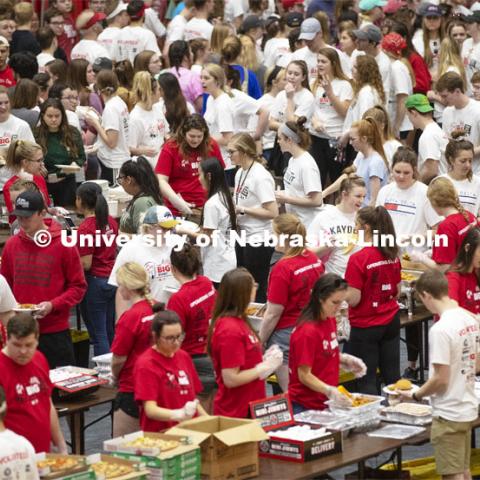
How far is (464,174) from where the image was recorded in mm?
11078

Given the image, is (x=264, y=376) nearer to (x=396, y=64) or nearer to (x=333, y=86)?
(x=333, y=86)

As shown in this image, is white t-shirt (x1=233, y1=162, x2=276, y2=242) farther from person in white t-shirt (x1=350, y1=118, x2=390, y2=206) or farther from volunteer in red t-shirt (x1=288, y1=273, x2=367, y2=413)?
volunteer in red t-shirt (x1=288, y1=273, x2=367, y2=413)

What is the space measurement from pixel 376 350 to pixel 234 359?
190 cm

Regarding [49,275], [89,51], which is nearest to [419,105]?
[49,275]

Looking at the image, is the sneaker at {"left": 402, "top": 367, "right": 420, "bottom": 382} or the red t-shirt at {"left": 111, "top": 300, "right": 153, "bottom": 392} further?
the sneaker at {"left": 402, "top": 367, "right": 420, "bottom": 382}

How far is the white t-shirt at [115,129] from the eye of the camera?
43.3ft

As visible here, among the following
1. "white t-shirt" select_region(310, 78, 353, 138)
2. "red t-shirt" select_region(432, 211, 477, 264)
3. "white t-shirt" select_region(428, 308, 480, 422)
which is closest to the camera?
"white t-shirt" select_region(428, 308, 480, 422)

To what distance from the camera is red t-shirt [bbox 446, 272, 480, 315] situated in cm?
912

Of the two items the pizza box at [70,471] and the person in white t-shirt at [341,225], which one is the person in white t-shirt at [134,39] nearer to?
the person in white t-shirt at [341,225]

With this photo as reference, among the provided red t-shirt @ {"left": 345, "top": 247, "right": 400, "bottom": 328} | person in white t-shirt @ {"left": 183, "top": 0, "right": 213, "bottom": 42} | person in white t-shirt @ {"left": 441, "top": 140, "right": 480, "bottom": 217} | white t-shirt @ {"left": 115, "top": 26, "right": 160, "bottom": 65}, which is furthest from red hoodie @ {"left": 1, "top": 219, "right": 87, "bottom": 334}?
person in white t-shirt @ {"left": 183, "top": 0, "right": 213, "bottom": 42}

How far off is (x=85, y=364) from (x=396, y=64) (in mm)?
5549

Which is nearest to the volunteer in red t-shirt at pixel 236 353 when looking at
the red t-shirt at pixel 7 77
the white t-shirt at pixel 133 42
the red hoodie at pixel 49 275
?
the red hoodie at pixel 49 275

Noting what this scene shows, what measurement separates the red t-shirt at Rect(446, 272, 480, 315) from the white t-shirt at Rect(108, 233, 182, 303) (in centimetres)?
176

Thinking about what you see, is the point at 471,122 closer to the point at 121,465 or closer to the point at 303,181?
the point at 303,181
